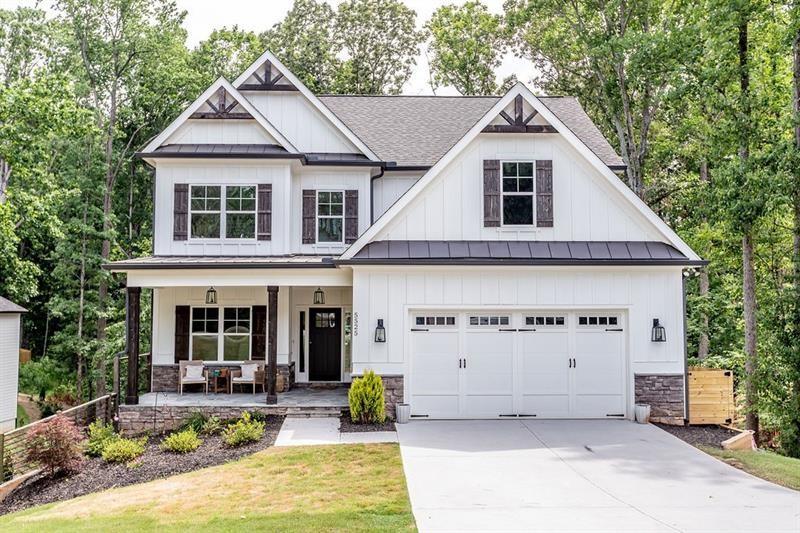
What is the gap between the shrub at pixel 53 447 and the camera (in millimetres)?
10320

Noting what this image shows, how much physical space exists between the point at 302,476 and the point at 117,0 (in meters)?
20.3

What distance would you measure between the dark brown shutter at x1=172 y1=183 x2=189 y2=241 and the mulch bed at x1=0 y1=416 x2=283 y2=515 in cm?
550

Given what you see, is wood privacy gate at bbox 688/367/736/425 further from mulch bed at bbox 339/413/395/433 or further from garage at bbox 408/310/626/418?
mulch bed at bbox 339/413/395/433

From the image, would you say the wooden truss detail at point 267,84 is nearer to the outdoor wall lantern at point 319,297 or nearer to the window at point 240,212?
the window at point 240,212

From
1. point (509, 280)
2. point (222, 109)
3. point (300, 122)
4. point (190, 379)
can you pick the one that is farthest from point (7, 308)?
point (509, 280)

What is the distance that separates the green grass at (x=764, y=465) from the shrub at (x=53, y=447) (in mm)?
10573

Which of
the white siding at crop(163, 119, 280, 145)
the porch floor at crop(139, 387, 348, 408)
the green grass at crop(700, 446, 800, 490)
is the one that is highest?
the white siding at crop(163, 119, 280, 145)

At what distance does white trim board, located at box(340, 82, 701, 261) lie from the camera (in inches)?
509

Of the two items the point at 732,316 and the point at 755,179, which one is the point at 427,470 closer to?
the point at 755,179

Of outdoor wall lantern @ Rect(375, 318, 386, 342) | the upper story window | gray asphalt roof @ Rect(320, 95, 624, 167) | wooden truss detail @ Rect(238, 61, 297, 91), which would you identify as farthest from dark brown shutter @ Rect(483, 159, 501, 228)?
wooden truss detail @ Rect(238, 61, 297, 91)

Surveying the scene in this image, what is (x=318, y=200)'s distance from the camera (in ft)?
52.5

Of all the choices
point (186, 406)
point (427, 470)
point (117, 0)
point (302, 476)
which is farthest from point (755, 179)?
point (117, 0)

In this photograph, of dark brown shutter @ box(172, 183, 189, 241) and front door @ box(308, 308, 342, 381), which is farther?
front door @ box(308, 308, 342, 381)

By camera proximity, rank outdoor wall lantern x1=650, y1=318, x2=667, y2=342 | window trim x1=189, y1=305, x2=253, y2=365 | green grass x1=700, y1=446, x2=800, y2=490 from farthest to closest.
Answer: window trim x1=189, y1=305, x2=253, y2=365 < outdoor wall lantern x1=650, y1=318, x2=667, y2=342 < green grass x1=700, y1=446, x2=800, y2=490
